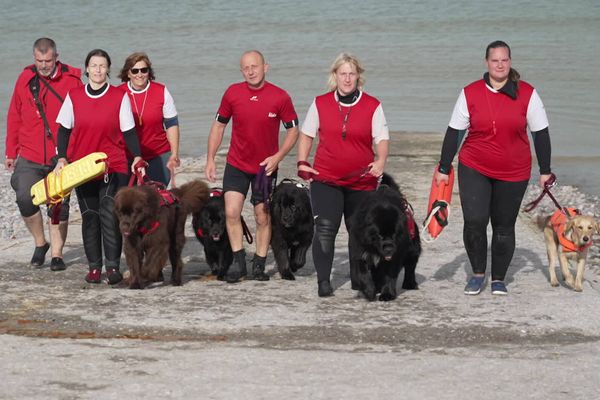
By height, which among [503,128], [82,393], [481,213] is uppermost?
[503,128]

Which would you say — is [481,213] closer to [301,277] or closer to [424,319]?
[424,319]

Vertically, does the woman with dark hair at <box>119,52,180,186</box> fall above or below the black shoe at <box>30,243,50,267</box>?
above

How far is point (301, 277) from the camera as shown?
1059 cm

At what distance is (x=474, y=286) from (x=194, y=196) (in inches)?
98.7

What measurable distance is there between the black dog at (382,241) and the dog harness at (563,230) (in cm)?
124

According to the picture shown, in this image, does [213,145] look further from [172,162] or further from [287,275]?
[287,275]

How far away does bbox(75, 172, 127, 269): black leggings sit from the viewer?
998cm

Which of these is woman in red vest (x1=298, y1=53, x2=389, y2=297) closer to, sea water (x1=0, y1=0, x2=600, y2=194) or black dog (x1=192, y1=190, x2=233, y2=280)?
black dog (x1=192, y1=190, x2=233, y2=280)

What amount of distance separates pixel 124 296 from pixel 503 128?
3187 millimetres

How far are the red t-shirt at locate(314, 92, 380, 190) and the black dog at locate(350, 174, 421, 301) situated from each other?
9.7 inches

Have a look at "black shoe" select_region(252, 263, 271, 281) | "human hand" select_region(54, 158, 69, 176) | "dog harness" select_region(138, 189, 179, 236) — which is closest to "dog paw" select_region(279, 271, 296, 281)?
"black shoe" select_region(252, 263, 271, 281)

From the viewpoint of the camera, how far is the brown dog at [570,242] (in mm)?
9852

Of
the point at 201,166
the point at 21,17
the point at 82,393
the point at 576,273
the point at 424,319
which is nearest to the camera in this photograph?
the point at 82,393

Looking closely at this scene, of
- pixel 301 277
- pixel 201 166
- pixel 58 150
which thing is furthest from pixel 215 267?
pixel 201 166
